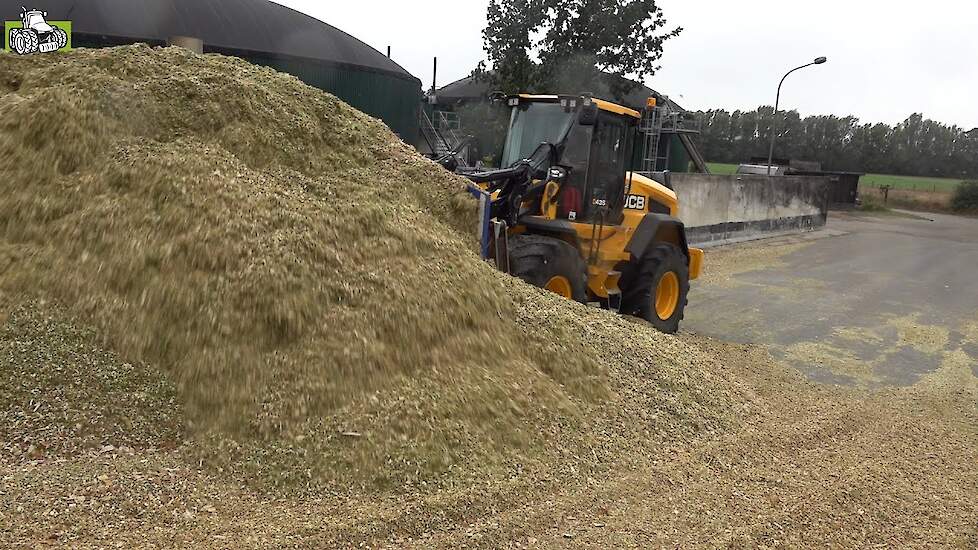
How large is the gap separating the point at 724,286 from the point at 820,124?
52811 millimetres

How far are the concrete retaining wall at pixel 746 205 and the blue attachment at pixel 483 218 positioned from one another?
10.3 m

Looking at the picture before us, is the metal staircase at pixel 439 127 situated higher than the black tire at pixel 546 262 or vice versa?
the metal staircase at pixel 439 127

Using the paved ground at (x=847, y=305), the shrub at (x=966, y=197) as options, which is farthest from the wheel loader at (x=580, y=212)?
the shrub at (x=966, y=197)

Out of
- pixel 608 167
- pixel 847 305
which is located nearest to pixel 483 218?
pixel 608 167

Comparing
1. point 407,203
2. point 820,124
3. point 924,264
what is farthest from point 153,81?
point 820,124

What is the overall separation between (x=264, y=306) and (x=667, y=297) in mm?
5681

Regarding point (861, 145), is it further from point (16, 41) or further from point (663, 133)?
point (16, 41)

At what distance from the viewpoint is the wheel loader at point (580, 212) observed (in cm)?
712

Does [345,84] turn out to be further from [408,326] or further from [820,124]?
[820,124]

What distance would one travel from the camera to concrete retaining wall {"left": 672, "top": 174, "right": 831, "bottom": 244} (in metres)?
16.7

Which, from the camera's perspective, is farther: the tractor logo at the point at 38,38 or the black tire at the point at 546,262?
the tractor logo at the point at 38,38

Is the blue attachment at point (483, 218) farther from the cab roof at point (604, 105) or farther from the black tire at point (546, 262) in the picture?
the cab roof at point (604, 105)

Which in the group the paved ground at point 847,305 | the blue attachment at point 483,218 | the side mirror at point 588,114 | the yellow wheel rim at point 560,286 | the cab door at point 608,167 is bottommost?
the paved ground at point 847,305

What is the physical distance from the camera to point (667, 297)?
8.89m
